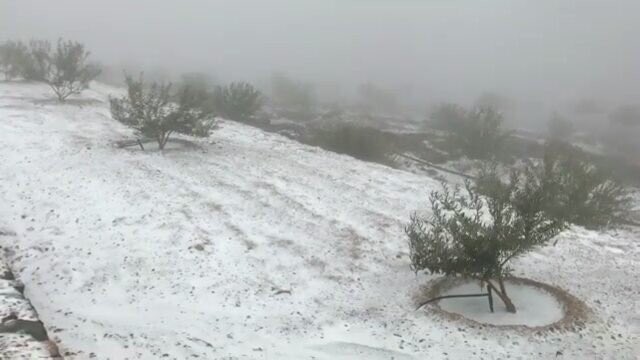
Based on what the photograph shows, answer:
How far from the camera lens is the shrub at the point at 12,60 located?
33.3 m

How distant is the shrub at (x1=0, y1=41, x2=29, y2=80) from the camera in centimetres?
3328

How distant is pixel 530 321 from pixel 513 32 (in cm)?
18629

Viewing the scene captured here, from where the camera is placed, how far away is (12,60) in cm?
3375

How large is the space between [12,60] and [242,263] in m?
28.7

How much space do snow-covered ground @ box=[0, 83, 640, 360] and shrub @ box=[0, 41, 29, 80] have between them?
16.7 m

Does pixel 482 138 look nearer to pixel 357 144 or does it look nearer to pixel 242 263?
pixel 357 144

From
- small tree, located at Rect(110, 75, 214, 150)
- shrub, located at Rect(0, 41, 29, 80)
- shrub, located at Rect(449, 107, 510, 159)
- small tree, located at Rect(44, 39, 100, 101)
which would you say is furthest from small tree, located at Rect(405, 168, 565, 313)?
shrub, located at Rect(0, 41, 29, 80)

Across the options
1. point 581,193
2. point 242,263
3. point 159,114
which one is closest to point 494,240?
point 242,263

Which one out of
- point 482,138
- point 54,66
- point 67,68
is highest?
point 67,68

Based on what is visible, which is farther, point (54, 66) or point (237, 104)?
point (237, 104)

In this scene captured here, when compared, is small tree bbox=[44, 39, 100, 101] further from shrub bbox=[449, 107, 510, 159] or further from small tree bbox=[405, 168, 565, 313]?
small tree bbox=[405, 168, 565, 313]

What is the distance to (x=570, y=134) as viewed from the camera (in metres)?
50.7

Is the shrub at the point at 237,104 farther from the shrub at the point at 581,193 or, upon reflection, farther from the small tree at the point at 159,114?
the shrub at the point at 581,193

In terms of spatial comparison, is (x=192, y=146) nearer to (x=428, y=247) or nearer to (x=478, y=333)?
(x=428, y=247)
